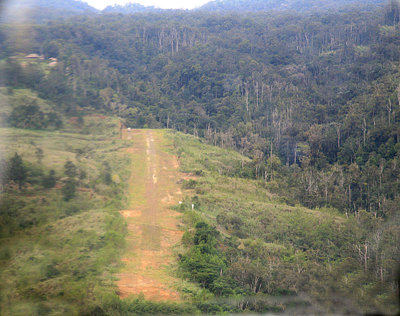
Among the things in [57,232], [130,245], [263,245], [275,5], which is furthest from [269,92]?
[275,5]

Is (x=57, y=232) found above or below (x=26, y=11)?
below

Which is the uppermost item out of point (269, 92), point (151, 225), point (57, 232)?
point (269, 92)

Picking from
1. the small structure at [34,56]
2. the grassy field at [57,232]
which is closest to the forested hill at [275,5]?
the small structure at [34,56]

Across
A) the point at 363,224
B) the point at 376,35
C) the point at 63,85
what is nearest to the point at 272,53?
the point at 376,35

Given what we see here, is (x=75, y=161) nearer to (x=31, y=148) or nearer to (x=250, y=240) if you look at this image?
(x=31, y=148)

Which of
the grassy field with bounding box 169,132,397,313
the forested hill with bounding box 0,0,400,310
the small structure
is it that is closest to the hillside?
the forested hill with bounding box 0,0,400,310

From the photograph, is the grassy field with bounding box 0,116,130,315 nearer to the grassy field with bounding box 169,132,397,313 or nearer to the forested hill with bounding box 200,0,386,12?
the grassy field with bounding box 169,132,397,313

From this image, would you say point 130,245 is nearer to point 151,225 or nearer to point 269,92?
point 151,225


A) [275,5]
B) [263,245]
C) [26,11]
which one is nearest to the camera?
[26,11]

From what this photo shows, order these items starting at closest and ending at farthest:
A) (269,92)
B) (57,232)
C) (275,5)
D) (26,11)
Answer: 1. (57,232)
2. (26,11)
3. (269,92)
4. (275,5)
